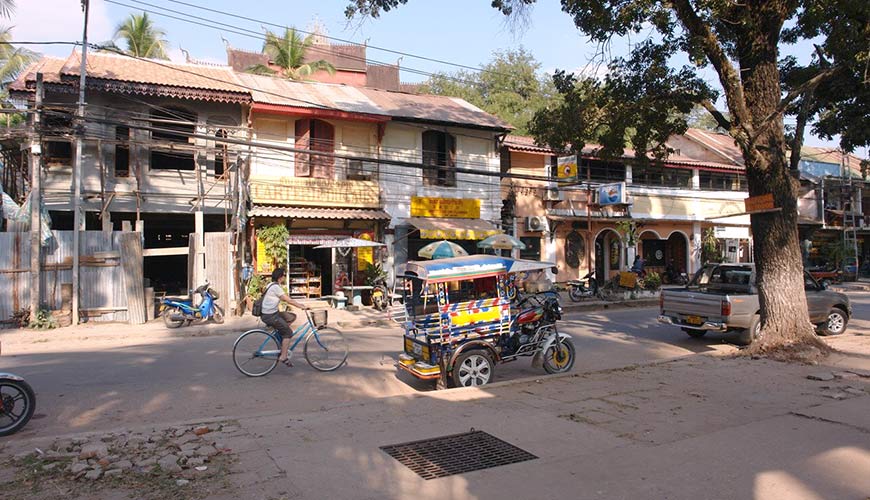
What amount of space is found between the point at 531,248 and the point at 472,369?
19011 mm

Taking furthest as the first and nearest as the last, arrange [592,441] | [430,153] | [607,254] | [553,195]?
[607,254] < [553,195] < [430,153] < [592,441]

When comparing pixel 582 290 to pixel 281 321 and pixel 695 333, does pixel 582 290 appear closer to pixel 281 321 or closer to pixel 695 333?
pixel 695 333

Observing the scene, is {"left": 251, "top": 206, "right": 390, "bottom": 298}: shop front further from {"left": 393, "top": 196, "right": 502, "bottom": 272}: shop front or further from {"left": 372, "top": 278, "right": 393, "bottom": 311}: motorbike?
{"left": 372, "top": 278, "right": 393, "bottom": 311}: motorbike

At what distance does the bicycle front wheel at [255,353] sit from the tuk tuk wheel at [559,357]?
4.13 m

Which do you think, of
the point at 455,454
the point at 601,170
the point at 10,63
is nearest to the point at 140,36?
the point at 10,63

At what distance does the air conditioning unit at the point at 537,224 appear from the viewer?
85.6 feet

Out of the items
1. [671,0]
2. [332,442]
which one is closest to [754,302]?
[671,0]

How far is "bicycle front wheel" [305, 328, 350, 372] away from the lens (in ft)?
31.1

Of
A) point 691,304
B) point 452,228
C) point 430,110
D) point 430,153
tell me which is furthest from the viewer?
point 430,110

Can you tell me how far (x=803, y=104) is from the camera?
10438 millimetres

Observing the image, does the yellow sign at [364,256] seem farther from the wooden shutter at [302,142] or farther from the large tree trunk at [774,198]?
the large tree trunk at [774,198]

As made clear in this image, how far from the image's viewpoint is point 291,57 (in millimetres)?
33500

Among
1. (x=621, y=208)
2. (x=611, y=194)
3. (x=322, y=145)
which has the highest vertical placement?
(x=322, y=145)

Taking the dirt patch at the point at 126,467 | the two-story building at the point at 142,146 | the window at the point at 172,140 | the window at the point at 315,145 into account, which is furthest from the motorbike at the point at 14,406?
the window at the point at 315,145
